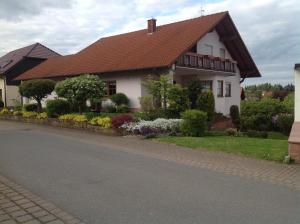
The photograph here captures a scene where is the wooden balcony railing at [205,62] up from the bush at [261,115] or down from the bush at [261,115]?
up

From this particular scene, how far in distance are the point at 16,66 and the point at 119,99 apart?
801 inches

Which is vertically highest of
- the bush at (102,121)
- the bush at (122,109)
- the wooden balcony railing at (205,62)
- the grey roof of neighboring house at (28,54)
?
the grey roof of neighboring house at (28,54)

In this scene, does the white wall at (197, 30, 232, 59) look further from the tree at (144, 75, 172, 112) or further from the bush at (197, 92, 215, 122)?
the tree at (144, 75, 172, 112)

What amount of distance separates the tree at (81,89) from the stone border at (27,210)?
11.6 m

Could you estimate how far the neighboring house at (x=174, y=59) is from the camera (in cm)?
2083

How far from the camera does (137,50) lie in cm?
2355

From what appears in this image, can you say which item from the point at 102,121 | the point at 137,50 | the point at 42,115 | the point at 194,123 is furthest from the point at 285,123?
the point at 42,115

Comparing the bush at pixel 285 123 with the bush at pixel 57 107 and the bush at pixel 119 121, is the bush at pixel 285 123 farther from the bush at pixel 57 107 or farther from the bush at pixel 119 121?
the bush at pixel 57 107

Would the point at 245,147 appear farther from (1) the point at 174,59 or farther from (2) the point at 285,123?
(1) the point at 174,59

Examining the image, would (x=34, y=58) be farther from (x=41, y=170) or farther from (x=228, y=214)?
(x=228, y=214)

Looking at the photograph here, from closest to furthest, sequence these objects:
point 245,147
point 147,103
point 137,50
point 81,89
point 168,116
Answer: point 245,147, point 168,116, point 81,89, point 147,103, point 137,50

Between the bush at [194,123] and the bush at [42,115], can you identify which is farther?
the bush at [42,115]

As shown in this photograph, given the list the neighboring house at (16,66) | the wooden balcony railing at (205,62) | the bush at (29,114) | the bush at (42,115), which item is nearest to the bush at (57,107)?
the bush at (42,115)

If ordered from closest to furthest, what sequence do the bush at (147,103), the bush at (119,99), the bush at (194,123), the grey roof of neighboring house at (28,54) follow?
the bush at (194,123) < the bush at (147,103) < the bush at (119,99) < the grey roof of neighboring house at (28,54)
